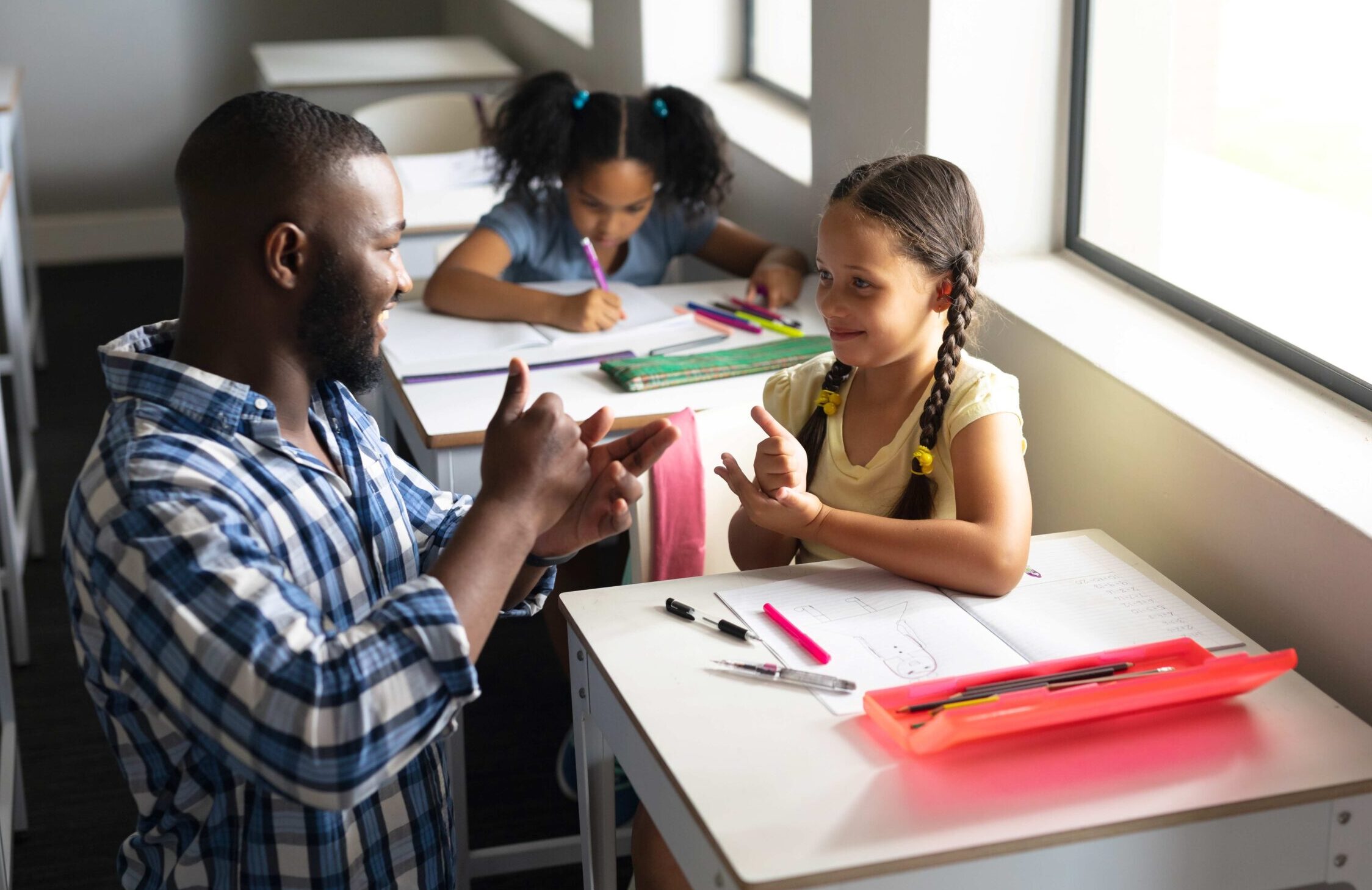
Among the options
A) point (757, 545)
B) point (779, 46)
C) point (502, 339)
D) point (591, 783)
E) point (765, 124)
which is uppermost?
point (779, 46)

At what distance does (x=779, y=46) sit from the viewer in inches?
144

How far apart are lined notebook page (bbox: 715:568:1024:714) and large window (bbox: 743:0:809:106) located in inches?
83.3

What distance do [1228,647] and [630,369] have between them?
108 cm

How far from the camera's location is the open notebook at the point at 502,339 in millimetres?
2339

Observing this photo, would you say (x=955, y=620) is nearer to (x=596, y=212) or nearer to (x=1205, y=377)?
(x=1205, y=377)

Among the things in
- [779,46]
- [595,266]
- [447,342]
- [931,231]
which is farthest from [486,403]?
[779,46]

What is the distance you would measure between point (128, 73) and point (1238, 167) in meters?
4.93

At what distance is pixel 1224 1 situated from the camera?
6.68ft

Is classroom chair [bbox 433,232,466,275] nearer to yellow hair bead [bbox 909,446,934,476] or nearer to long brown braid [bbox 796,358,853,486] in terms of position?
long brown braid [bbox 796,358,853,486]

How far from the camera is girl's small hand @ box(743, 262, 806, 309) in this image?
8.56 ft

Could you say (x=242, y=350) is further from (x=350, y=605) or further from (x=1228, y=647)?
(x=1228, y=647)

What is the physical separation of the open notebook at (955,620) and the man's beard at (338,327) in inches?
19.7

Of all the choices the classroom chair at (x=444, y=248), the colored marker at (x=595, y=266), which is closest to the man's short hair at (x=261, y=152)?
the colored marker at (x=595, y=266)

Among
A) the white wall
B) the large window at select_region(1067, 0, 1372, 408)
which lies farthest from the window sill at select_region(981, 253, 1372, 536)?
the white wall
